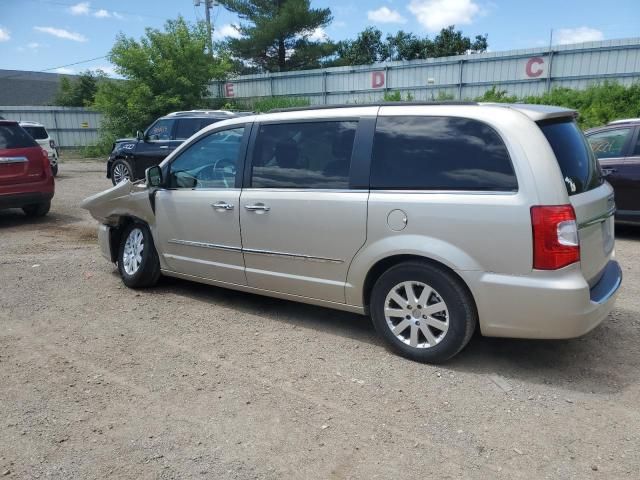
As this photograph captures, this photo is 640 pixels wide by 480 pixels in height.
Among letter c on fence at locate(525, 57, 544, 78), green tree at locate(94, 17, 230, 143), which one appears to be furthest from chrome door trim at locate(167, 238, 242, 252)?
green tree at locate(94, 17, 230, 143)

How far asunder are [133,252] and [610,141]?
6.62m

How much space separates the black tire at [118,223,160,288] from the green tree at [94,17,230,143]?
20779 mm

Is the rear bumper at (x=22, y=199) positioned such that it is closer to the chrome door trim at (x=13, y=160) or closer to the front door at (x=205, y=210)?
the chrome door trim at (x=13, y=160)

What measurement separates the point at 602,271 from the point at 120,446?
331cm

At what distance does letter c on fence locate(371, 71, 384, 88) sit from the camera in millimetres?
22625

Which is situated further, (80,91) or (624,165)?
(80,91)

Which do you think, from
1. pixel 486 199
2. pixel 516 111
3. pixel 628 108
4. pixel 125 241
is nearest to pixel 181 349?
pixel 125 241

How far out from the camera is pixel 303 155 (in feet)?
14.2

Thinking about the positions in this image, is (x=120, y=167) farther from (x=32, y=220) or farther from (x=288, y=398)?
(x=288, y=398)

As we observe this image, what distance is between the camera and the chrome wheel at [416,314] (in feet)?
12.2

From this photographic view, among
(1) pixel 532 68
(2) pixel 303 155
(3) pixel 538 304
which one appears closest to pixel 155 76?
(1) pixel 532 68

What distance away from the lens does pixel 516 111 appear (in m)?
3.57

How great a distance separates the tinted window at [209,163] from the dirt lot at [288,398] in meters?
1.17

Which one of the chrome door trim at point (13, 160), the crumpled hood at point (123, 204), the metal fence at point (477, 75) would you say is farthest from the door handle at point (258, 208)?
the metal fence at point (477, 75)
